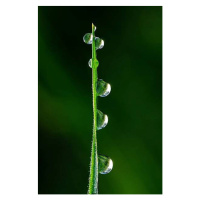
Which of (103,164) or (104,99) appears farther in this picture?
(104,99)

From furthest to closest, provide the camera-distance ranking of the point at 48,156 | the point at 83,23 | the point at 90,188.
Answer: the point at 83,23, the point at 48,156, the point at 90,188

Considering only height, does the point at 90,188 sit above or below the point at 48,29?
below

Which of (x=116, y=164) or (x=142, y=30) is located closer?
(x=116, y=164)

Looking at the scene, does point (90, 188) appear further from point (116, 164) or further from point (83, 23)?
point (83, 23)

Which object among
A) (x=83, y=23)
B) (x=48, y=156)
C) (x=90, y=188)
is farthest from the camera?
(x=83, y=23)

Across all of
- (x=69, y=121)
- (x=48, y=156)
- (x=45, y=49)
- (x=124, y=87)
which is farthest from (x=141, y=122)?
(x=45, y=49)

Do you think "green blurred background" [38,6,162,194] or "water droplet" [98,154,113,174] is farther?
"green blurred background" [38,6,162,194]

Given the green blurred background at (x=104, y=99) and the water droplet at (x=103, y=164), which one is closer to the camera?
the water droplet at (x=103, y=164)

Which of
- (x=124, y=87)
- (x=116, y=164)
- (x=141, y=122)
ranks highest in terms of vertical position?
(x=124, y=87)
